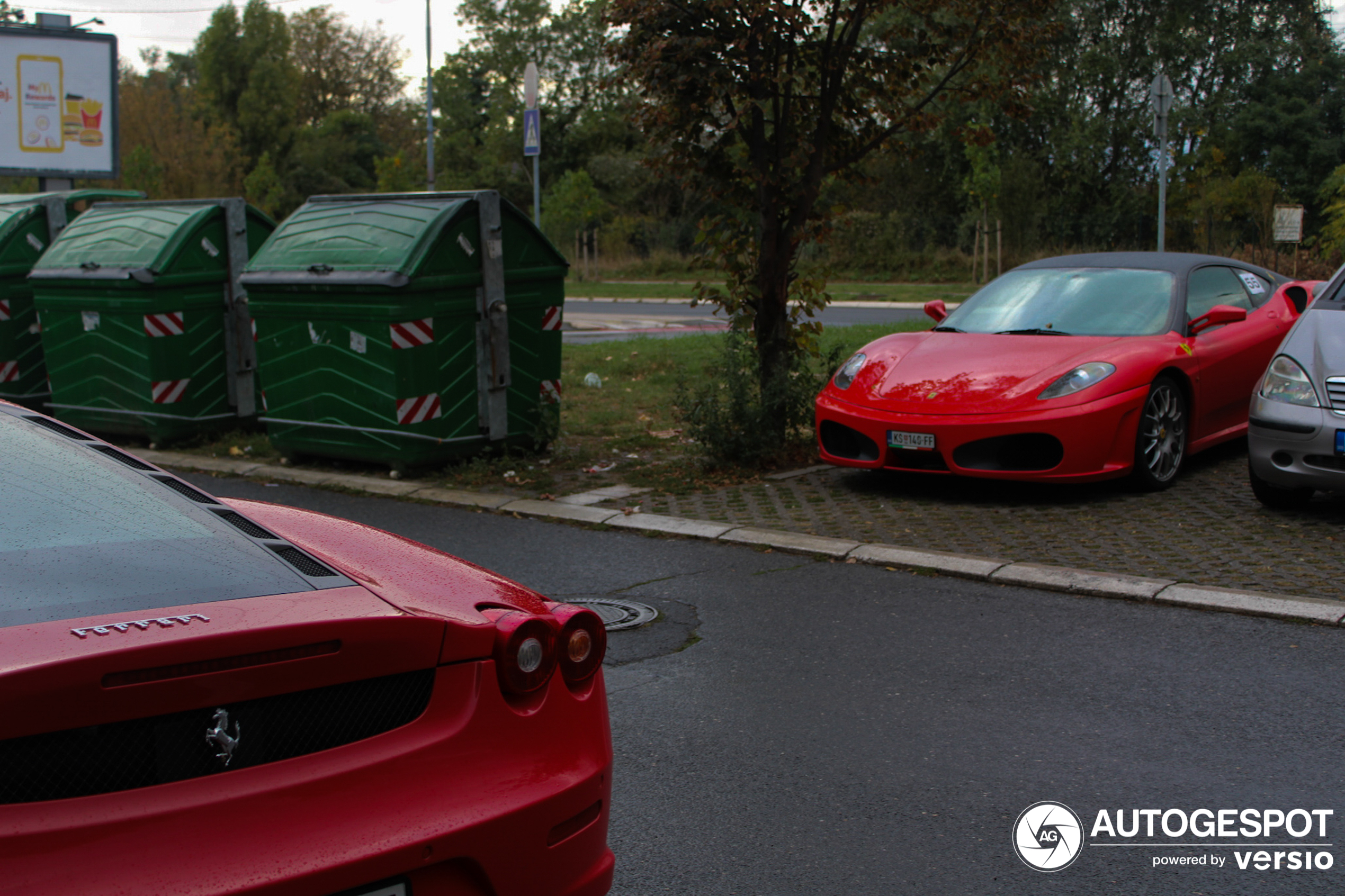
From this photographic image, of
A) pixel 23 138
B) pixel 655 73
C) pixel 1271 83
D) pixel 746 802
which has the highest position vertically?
pixel 1271 83

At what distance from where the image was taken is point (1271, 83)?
36.9 m

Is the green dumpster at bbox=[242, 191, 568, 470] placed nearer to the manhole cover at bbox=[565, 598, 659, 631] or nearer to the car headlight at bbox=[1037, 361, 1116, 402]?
the manhole cover at bbox=[565, 598, 659, 631]

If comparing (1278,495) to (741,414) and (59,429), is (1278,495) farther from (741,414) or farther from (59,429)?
(59,429)

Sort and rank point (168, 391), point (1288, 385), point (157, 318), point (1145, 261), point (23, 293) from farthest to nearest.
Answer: point (23, 293) < point (168, 391) < point (157, 318) < point (1145, 261) < point (1288, 385)

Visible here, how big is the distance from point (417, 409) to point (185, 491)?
19.0ft

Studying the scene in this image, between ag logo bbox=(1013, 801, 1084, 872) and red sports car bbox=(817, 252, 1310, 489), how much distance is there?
3691mm

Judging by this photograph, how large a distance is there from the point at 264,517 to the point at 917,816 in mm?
1817

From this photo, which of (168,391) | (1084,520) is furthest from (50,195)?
(1084,520)

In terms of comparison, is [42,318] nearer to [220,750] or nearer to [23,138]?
[220,750]

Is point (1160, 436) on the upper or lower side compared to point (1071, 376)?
lower

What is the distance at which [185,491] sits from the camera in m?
2.74

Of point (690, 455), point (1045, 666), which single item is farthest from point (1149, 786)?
point (690, 455)

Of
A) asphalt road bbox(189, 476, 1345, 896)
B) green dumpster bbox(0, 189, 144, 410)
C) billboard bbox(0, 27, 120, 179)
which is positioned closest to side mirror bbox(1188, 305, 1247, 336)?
asphalt road bbox(189, 476, 1345, 896)

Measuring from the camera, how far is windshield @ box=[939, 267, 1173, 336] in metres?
7.62
